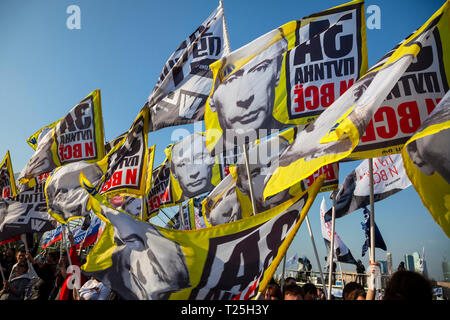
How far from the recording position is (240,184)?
8.12m

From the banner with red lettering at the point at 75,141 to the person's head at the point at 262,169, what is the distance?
18.0 feet

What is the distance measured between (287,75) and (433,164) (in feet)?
11.9

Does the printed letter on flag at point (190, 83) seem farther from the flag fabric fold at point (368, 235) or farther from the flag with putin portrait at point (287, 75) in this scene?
the flag fabric fold at point (368, 235)

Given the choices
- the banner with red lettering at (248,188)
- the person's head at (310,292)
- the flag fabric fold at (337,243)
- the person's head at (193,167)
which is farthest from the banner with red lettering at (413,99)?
the flag fabric fold at (337,243)

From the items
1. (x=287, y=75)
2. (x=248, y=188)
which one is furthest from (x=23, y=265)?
(x=287, y=75)

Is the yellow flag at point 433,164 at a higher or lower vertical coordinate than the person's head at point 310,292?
higher

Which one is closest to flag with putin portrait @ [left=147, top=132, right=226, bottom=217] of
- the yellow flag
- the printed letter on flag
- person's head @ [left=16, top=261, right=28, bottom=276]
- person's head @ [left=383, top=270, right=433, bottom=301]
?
the printed letter on flag

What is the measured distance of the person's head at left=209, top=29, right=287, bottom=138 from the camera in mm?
6988

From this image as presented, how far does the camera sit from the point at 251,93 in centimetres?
718

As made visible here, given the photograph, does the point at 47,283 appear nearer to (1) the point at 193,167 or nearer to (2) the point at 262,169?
(2) the point at 262,169

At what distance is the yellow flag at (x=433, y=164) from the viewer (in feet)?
12.0

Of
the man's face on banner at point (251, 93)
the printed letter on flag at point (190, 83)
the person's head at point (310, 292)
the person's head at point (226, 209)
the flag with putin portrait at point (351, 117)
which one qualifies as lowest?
the person's head at point (310, 292)
